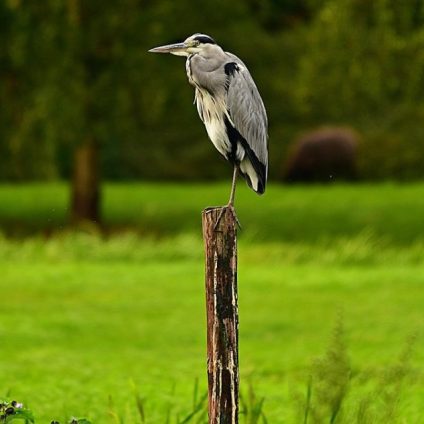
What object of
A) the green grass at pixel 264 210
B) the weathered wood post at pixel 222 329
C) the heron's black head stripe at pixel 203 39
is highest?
the green grass at pixel 264 210

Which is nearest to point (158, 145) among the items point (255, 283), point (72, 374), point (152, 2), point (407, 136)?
point (407, 136)

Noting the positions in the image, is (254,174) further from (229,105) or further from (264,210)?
(264,210)

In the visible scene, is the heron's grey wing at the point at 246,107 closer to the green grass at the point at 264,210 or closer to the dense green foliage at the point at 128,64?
the dense green foliage at the point at 128,64

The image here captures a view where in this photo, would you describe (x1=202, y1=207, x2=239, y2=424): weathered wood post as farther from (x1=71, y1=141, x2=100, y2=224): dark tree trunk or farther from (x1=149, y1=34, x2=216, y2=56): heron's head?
(x1=71, y1=141, x2=100, y2=224): dark tree trunk

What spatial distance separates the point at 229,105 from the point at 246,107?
0.13 metres

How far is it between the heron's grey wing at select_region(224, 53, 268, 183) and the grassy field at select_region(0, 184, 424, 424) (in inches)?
41.8

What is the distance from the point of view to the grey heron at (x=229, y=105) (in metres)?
6.14

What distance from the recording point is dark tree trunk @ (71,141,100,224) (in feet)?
77.7

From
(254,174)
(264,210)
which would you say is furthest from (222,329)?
(264,210)

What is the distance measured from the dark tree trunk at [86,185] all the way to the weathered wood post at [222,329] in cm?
1758

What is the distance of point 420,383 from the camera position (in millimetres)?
10703

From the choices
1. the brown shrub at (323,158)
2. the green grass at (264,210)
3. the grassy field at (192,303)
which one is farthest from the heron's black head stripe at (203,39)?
the brown shrub at (323,158)

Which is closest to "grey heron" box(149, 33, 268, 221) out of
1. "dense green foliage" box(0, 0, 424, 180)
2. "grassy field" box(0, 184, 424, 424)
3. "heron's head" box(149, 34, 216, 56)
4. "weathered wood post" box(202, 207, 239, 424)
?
"heron's head" box(149, 34, 216, 56)

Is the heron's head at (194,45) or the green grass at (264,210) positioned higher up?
the green grass at (264,210)
